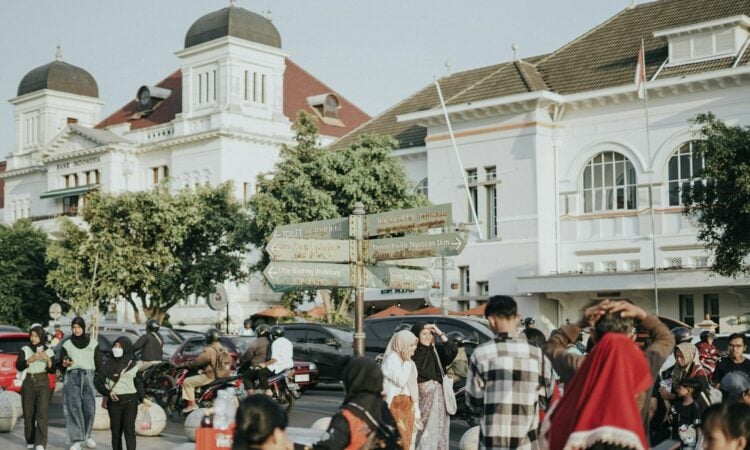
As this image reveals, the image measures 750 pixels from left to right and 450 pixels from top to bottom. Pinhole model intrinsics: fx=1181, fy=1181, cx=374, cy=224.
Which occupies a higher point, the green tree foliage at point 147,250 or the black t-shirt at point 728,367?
the green tree foliage at point 147,250

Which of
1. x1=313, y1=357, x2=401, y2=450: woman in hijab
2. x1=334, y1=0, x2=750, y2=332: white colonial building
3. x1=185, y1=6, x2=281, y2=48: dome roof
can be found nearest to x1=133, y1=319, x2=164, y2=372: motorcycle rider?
x1=313, y1=357, x2=401, y2=450: woman in hijab

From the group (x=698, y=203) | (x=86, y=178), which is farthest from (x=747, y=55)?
(x=86, y=178)

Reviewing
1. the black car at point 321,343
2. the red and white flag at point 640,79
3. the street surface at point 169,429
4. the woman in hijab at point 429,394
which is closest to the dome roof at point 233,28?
the red and white flag at point 640,79

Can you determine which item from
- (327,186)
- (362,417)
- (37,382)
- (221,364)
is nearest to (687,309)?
(327,186)

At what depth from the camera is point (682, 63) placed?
42156 mm

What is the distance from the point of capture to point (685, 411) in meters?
10.3

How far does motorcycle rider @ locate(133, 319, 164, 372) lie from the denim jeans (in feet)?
26.5

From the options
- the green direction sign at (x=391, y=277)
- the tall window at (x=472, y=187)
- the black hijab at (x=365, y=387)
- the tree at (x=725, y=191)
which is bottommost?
the black hijab at (x=365, y=387)

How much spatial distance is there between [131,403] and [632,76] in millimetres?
32761

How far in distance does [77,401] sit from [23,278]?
45.9 meters

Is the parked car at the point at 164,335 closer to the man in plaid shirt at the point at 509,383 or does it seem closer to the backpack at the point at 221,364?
the backpack at the point at 221,364

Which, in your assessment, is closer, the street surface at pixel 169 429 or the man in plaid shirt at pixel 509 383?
the man in plaid shirt at pixel 509 383

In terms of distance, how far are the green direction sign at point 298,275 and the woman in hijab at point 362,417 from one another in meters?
7.17

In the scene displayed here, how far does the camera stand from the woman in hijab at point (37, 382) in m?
14.9
